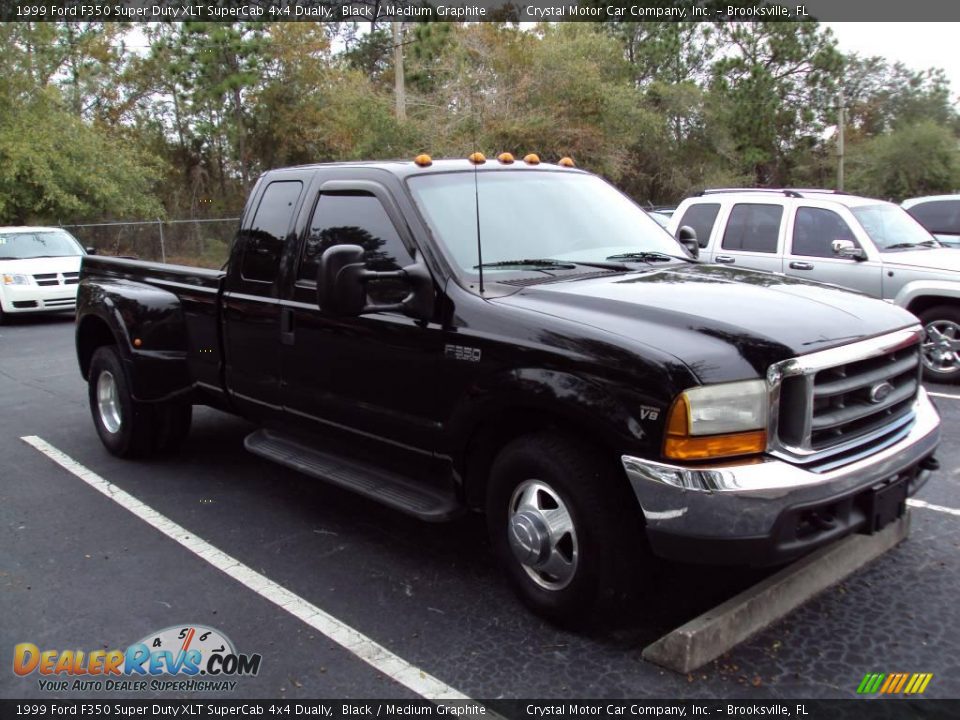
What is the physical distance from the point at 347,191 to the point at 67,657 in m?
2.54

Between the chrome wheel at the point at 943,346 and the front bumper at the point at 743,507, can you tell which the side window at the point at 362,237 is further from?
the chrome wheel at the point at 943,346

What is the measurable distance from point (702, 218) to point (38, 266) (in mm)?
11345

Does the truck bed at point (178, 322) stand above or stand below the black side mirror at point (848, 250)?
below

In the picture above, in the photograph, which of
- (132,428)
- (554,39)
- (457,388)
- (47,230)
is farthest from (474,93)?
(457,388)

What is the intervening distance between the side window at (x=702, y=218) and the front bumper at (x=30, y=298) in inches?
409

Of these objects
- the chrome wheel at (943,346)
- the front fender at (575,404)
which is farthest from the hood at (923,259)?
the front fender at (575,404)

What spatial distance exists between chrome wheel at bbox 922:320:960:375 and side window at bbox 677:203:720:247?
2.40 metres

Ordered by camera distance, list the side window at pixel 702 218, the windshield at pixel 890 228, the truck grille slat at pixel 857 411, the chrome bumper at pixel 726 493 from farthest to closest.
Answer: the side window at pixel 702 218
the windshield at pixel 890 228
the truck grille slat at pixel 857 411
the chrome bumper at pixel 726 493

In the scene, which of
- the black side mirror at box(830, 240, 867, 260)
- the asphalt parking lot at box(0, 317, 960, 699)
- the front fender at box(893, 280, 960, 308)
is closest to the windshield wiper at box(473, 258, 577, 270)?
the asphalt parking lot at box(0, 317, 960, 699)

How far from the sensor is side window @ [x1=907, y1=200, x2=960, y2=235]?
11461 mm

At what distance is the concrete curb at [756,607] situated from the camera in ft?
10.5

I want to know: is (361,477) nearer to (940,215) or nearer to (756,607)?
(756,607)

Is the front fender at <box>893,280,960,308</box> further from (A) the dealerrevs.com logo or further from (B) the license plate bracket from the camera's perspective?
(A) the dealerrevs.com logo

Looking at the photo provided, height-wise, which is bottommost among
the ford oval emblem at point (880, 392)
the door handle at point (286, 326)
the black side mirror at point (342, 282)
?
the ford oval emblem at point (880, 392)
